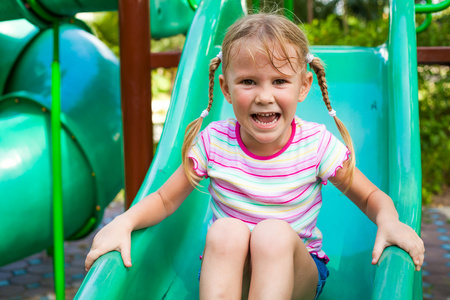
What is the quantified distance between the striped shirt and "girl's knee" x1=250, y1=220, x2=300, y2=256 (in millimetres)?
163

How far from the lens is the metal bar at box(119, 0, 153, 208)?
238 cm

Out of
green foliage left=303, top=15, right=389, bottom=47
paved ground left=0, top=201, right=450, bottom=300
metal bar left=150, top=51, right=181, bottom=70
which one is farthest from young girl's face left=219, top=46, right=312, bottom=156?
green foliage left=303, top=15, right=389, bottom=47

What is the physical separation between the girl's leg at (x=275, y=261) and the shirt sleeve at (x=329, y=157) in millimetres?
251

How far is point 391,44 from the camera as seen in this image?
2.10 meters

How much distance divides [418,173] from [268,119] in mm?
490

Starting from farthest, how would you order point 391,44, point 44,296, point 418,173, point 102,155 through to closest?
point 44,296, point 102,155, point 391,44, point 418,173

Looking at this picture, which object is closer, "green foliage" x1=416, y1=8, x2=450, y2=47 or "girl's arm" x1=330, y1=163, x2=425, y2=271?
"girl's arm" x1=330, y1=163, x2=425, y2=271

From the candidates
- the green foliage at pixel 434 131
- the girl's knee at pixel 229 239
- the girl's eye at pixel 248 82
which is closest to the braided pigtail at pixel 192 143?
the girl's eye at pixel 248 82

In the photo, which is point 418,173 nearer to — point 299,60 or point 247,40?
point 299,60

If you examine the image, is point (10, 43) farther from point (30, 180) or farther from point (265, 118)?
point (265, 118)

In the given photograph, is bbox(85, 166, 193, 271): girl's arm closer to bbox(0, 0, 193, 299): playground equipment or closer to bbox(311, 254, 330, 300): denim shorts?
bbox(311, 254, 330, 300): denim shorts

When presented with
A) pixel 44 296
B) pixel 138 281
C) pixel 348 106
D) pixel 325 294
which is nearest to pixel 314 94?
pixel 348 106

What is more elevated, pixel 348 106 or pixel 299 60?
pixel 299 60

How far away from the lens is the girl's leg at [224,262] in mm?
1344
